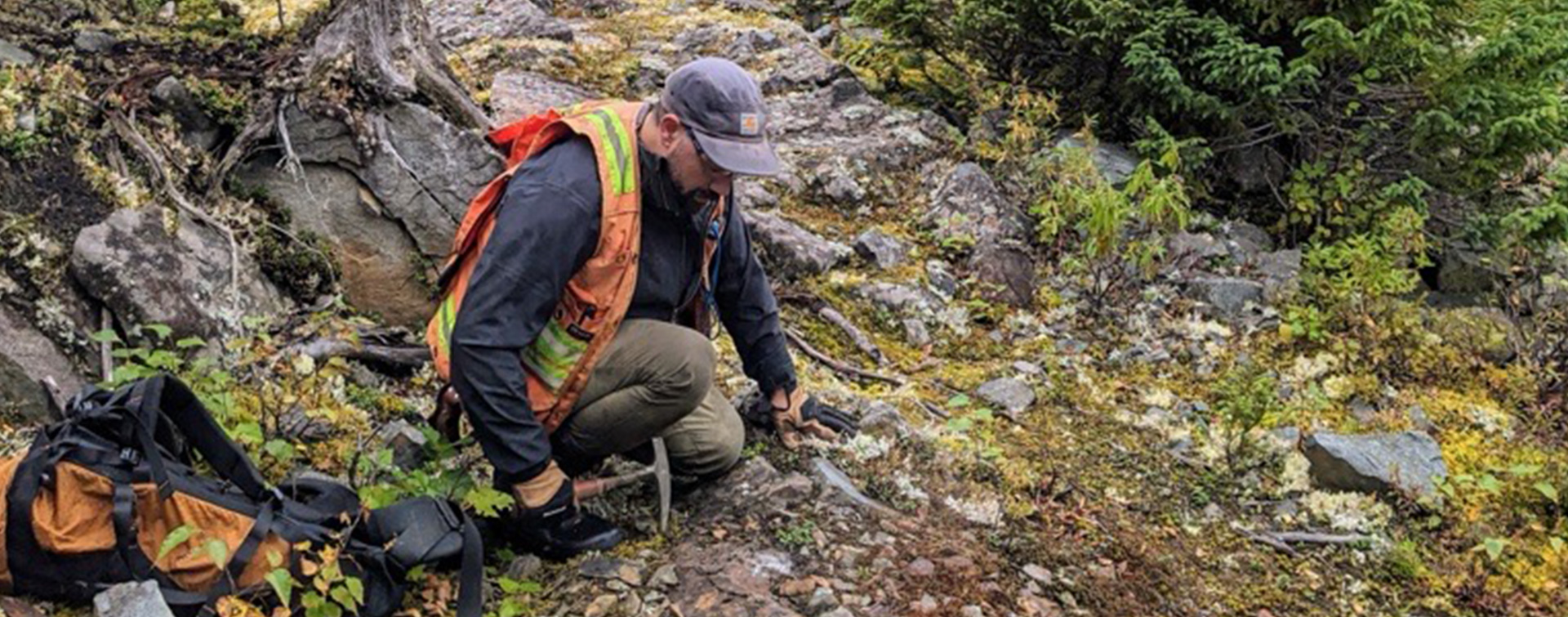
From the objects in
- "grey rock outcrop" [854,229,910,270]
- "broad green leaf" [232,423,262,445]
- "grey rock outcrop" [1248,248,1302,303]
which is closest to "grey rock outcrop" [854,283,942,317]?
"grey rock outcrop" [854,229,910,270]

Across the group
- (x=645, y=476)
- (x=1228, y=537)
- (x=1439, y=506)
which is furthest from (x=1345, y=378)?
(x=645, y=476)

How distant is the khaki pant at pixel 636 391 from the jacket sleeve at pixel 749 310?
38 cm

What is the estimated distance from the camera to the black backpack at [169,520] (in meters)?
3.38

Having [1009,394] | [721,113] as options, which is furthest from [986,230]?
[721,113]

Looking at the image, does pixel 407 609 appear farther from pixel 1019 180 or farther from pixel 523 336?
pixel 1019 180

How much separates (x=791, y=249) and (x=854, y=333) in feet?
2.72

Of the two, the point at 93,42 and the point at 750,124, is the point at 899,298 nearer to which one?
the point at 750,124

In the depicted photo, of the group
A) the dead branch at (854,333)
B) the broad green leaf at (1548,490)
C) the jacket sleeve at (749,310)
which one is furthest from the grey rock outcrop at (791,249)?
the broad green leaf at (1548,490)

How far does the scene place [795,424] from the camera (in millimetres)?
5141

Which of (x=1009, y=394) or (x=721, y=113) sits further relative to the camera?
(x=1009, y=394)

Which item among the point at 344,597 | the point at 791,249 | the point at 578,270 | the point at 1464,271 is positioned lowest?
the point at 1464,271

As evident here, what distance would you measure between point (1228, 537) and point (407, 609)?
3620 mm

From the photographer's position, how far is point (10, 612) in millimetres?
3305

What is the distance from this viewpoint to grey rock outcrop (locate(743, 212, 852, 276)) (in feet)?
24.0
